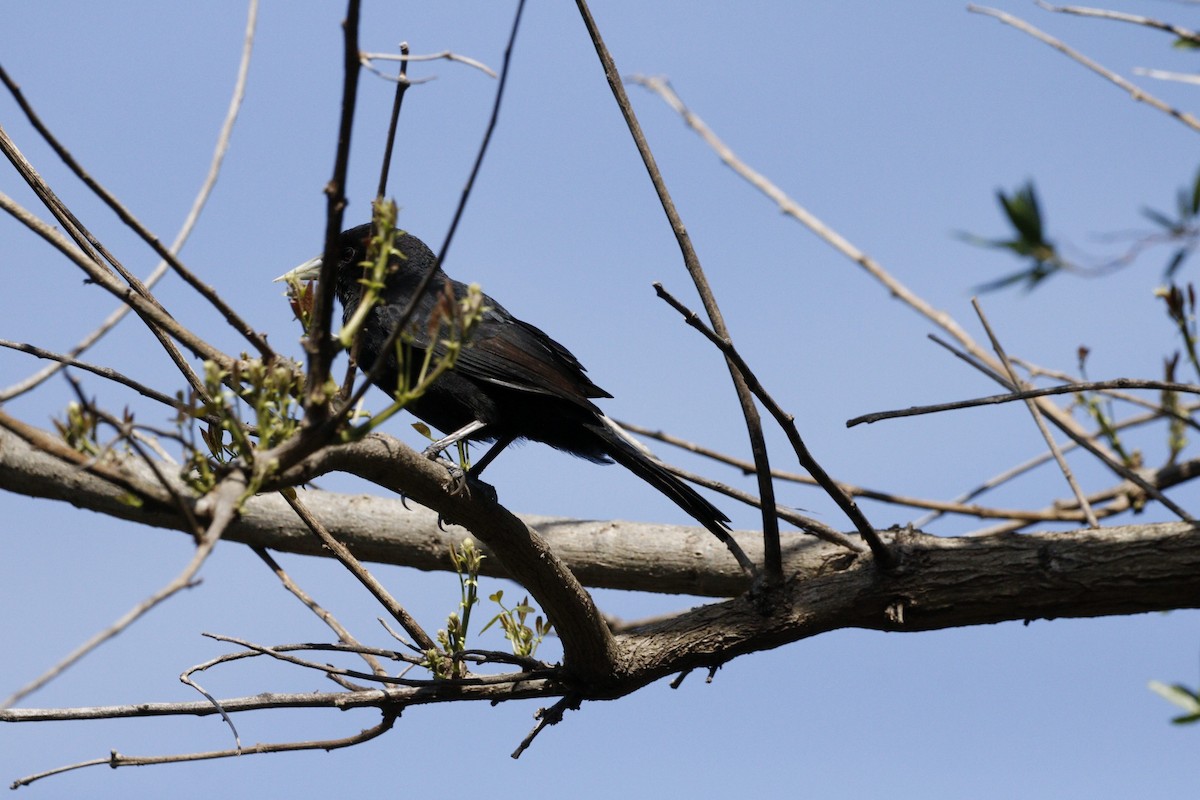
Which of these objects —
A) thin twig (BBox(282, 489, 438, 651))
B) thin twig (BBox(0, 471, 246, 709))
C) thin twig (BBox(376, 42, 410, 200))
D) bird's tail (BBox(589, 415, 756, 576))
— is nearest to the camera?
thin twig (BBox(0, 471, 246, 709))

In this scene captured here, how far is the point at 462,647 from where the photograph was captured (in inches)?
119

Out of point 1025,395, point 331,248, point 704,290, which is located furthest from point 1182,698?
point 331,248

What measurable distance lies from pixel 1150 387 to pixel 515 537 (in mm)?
1620

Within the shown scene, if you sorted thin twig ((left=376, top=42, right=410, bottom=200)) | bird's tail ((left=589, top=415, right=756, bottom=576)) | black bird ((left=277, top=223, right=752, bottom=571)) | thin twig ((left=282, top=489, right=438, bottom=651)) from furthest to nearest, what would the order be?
1. black bird ((left=277, top=223, right=752, bottom=571))
2. bird's tail ((left=589, top=415, right=756, bottom=576))
3. thin twig ((left=282, top=489, right=438, bottom=651))
4. thin twig ((left=376, top=42, right=410, bottom=200))

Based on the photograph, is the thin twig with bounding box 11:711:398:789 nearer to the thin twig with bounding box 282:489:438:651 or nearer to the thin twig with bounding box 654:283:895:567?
the thin twig with bounding box 282:489:438:651

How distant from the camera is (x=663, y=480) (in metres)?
3.76

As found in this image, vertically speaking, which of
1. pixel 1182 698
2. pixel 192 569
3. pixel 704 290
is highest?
pixel 704 290

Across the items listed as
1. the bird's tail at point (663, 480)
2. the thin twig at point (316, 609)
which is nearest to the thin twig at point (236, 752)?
the thin twig at point (316, 609)

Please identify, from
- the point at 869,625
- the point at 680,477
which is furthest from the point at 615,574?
the point at 869,625

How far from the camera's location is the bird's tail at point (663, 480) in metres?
3.61

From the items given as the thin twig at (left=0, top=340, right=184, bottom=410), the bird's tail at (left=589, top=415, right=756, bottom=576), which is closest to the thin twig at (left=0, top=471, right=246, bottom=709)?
the thin twig at (left=0, top=340, right=184, bottom=410)

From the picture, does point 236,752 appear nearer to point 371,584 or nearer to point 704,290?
point 371,584

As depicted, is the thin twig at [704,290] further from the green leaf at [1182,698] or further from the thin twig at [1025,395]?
the green leaf at [1182,698]

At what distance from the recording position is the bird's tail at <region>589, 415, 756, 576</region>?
142 inches
